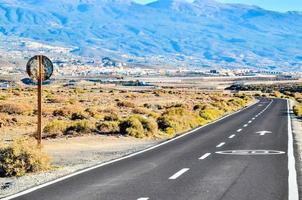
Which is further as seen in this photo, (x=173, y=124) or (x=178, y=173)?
(x=173, y=124)

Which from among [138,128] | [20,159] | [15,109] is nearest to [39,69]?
[20,159]

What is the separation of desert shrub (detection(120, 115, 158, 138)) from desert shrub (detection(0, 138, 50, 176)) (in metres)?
11.6

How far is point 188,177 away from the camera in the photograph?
1370cm

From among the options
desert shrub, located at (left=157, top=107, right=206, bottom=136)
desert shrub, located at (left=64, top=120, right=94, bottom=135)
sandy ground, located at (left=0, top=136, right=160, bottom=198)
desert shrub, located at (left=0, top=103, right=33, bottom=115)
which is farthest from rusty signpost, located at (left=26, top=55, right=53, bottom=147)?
desert shrub, located at (left=0, top=103, right=33, bottom=115)

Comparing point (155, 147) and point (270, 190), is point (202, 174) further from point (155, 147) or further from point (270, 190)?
point (155, 147)

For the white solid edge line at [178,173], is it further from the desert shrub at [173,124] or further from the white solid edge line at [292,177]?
the desert shrub at [173,124]

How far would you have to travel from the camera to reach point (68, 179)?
543 inches

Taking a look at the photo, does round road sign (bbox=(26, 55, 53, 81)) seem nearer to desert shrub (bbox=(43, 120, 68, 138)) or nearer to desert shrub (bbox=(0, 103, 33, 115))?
desert shrub (bbox=(43, 120, 68, 138))

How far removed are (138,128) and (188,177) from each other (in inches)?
542

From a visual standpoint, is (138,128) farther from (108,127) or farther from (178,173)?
(178,173)

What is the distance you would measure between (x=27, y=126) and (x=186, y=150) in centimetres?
1545

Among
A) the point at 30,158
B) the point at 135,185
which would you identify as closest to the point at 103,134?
the point at 30,158

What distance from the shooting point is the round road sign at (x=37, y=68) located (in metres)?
18.8

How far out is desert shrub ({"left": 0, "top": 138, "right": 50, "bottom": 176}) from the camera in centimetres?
1473
